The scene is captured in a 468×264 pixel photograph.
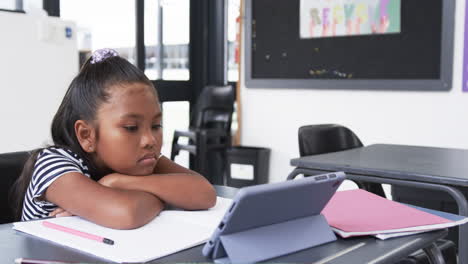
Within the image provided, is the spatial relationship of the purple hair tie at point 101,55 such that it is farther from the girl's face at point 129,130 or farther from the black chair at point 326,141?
the black chair at point 326,141

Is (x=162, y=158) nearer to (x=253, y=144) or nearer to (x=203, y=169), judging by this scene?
(x=203, y=169)

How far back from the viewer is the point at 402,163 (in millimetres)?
1811

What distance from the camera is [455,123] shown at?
3.28m

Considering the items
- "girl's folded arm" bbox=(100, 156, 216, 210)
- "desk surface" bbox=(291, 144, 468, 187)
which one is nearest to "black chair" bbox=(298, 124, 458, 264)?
"desk surface" bbox=(291, 144, 468, 187)

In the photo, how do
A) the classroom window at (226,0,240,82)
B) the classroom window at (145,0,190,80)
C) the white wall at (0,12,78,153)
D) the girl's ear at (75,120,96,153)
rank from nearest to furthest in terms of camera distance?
1. the girl's ear at (75,120,96,153)
2. the white wall at (0,12,78,153)
3. the classroom window at (145,0,190,80)
4. the classroom window at (226,0,240,82)

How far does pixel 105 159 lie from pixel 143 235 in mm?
297

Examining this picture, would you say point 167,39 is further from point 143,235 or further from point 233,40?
point 143,235

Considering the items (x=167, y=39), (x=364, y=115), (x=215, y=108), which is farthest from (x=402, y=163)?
(x=167, y=39)

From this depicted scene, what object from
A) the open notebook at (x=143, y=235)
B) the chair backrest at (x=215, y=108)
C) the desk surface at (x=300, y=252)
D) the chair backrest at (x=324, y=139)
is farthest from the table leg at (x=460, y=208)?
the chair backrest at (x=215, y=108)

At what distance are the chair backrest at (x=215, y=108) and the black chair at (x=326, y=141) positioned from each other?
5.38 ft

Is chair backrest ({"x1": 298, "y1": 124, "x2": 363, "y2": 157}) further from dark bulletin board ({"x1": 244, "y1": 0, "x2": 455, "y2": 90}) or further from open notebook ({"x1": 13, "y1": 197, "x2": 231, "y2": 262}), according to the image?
dark bulletin board ({"x1": 244, "y1": 0, "x2": 455, "y2": 90})

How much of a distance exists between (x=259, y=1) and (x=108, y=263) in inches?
143

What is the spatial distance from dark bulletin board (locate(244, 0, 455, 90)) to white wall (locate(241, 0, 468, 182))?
0.06 metres

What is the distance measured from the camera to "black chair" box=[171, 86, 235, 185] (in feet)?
12.1
